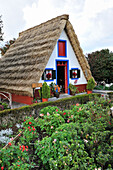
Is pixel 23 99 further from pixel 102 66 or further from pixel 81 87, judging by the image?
pixel 102 66

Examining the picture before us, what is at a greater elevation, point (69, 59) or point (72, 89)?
point (69, 59)

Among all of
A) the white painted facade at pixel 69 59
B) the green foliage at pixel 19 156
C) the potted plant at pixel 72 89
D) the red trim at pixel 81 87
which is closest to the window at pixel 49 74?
the white painted facade at pixel 69 59

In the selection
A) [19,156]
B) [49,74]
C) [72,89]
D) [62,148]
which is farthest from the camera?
[72,89]

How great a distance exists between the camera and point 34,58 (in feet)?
39.7

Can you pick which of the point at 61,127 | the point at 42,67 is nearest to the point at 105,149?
the point at 61,127

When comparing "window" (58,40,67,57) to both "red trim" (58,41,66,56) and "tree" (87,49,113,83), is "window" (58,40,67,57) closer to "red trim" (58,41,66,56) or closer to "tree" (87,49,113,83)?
"red trim" (58,41,66,56)

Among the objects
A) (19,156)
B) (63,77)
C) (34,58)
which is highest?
(34,58)

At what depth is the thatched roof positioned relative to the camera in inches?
433

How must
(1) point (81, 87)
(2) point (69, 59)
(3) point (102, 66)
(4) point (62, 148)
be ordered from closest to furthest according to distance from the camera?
(4) point (62, 148) → (2) point (69, 59) → (1) point (81, 87) → (3) point (102, 66)

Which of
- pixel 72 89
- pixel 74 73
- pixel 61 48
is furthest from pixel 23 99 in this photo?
pixel 61 48

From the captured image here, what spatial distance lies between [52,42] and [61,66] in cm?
313

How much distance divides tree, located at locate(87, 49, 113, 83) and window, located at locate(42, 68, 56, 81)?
9813 mm

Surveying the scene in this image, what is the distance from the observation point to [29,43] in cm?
1452

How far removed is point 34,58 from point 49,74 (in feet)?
5.39
